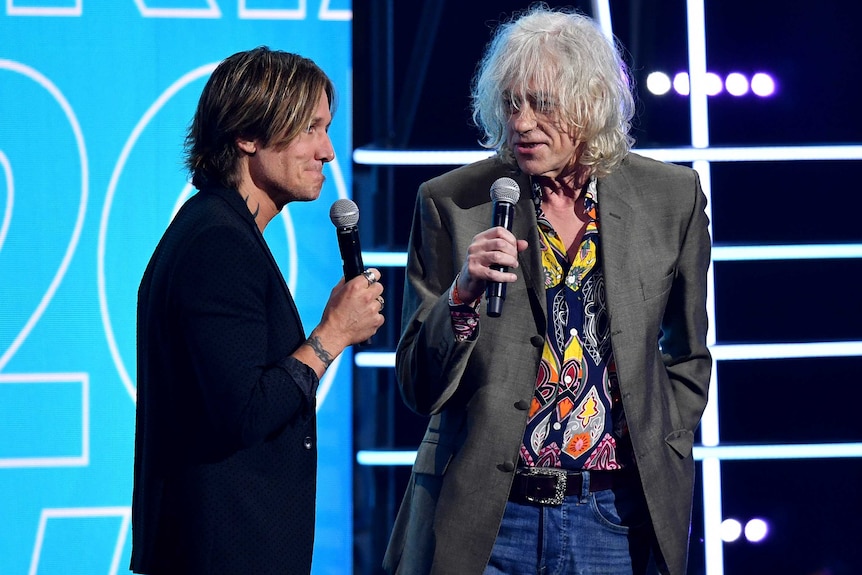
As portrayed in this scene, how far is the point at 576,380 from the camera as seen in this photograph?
6.14ft

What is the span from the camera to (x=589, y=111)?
1968 mm

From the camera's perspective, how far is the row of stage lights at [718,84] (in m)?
3.16

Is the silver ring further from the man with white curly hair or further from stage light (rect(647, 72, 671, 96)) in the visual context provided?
stage light (rect(647, 72, 671, 96))

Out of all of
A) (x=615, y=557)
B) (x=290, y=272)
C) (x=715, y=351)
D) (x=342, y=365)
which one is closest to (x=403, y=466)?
(x=342, y=365)

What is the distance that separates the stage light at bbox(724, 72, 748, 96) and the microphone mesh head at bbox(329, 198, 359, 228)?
5.81 feet

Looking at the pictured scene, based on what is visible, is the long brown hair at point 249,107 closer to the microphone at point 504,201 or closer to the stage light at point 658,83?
the microphone at point 504,201

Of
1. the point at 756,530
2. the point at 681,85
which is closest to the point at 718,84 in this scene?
the point at 681,85

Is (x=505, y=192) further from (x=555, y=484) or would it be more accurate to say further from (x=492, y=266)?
(x=555, y=484)

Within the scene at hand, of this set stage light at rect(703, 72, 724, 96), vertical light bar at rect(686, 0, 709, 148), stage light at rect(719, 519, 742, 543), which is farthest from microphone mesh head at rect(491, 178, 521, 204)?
stage light at rect(719, 519, 742, 543)

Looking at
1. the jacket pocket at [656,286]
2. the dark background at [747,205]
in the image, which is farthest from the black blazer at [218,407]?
the dark background at [747,205]

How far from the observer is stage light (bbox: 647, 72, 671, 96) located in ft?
10.4

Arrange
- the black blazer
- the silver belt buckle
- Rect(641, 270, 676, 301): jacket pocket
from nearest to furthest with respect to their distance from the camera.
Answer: the black blazer
the silver belt buckle
Rect(641, 270, 676, 301): jacket pocket

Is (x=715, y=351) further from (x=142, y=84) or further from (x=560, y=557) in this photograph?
(x=142, y=84)

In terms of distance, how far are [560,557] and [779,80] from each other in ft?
6.68
